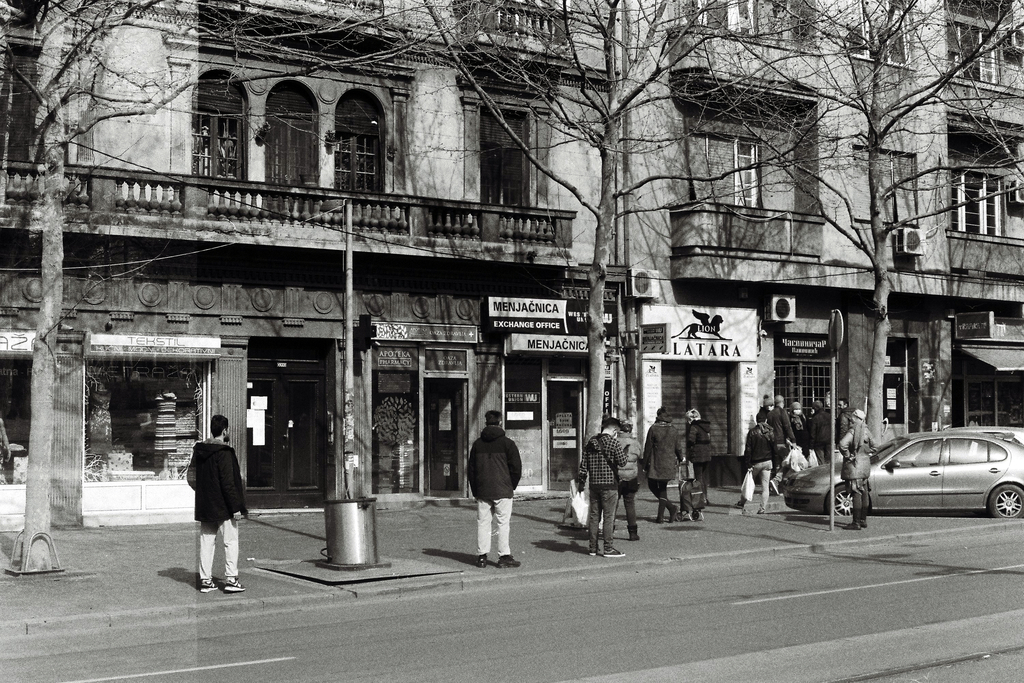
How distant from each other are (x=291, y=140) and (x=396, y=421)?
5502 millimetres

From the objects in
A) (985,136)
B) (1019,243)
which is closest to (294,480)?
(985,136)

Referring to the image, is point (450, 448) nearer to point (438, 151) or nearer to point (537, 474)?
point (537, 474)

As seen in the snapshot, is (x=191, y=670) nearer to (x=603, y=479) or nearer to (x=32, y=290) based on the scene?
(x=603, y=479)

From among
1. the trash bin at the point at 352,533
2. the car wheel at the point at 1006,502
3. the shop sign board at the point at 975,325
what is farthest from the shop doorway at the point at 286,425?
the shop sign board at the point at 975,325

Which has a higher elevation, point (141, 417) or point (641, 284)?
point (641, 284)

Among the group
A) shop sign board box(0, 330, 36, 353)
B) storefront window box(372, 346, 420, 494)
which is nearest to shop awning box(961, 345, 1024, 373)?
storefront window box(372, 346, 420, 494)

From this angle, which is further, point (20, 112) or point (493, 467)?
point (20, 112)

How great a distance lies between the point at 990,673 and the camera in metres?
8.00

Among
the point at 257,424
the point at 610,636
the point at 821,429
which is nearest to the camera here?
the point at 610,636

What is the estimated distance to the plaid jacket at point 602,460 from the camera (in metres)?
15.3

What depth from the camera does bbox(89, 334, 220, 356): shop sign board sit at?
18.8 m

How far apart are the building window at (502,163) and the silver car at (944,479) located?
26.6ft

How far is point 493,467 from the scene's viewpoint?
572 inches

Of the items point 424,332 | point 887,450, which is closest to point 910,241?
point 887,450
